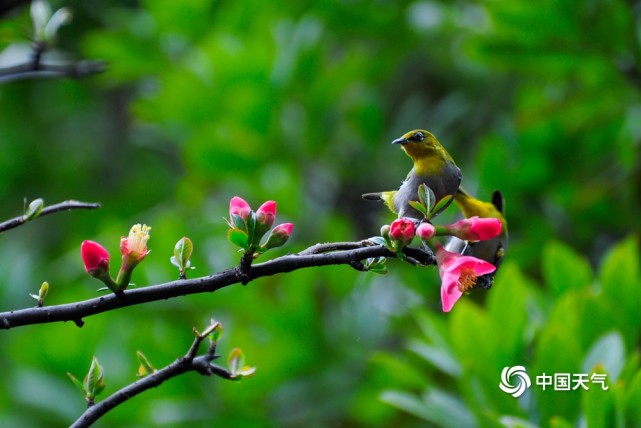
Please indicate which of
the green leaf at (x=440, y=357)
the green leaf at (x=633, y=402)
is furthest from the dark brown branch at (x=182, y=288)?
the green leaf at (x=440, y=357)

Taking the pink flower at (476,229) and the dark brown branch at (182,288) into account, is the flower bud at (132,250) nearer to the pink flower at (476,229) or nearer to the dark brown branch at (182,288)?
the dark brown branch at (182,288)

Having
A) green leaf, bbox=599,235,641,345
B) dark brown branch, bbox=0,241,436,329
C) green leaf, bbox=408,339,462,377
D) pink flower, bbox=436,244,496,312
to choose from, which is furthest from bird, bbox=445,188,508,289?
green leaf, bbox=599,235,641,345

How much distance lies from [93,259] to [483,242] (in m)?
0.49

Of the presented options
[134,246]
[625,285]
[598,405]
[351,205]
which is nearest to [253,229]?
[134,246]

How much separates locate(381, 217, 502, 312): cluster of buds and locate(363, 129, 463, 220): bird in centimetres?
5

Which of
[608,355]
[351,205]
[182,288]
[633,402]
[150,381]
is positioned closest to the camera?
[182,288]

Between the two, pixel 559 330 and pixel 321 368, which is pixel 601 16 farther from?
pixel 321 368

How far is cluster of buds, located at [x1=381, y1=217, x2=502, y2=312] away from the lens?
2.68 feet

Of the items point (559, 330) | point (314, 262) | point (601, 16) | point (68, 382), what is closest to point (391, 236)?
point (314, 262)

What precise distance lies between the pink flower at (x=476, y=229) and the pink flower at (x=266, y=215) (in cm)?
19

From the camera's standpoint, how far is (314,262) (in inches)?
31.4

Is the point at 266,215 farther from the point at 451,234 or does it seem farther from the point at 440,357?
the point at 440,357

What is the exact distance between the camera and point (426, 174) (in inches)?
35.4

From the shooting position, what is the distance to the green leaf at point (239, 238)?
85 centimetres
